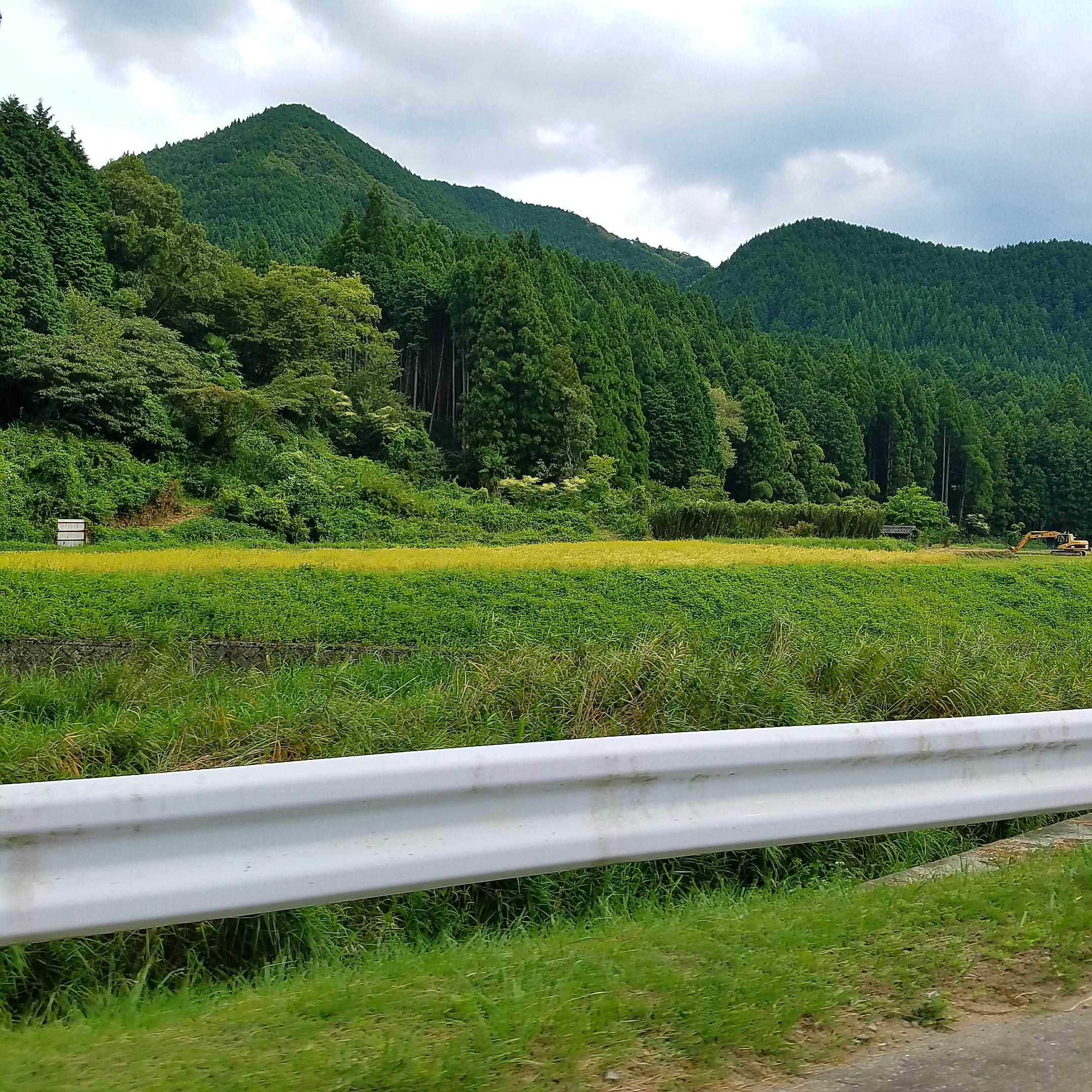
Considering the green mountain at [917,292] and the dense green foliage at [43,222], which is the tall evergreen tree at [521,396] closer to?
the dense green foliage at [43,222]

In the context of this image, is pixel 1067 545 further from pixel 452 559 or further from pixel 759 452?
pixel 759 452

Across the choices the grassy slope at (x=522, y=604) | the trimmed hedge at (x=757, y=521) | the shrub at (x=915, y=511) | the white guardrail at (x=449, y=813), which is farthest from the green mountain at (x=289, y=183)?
the white guardrail at (x=449, y=813)

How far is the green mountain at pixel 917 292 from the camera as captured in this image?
417 ft

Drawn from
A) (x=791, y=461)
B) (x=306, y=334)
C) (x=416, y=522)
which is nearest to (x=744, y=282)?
(x=791, y=461)

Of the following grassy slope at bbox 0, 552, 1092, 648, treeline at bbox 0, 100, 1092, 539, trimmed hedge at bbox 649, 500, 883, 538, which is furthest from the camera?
treeline at bbox 0, 100, 1092, 539

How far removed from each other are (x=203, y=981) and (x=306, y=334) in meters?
36.0

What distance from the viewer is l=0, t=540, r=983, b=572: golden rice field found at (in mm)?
11109

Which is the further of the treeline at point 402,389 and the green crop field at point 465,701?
the treeline at point 402,389

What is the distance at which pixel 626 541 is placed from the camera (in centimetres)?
2108

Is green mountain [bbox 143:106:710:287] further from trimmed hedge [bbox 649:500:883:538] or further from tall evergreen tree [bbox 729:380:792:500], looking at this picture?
trimmed hedge [bbox 649:500:883:538]

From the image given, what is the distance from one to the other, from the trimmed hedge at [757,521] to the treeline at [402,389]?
Answer: 3.63 m

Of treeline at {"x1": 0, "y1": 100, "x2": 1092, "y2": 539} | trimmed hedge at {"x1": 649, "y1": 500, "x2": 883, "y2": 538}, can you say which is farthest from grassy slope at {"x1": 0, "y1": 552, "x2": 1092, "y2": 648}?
Answer: treeline at {"x1": 0, "y1": 100, "x2": 1092, "y2": 539}

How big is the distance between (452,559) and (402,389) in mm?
38683

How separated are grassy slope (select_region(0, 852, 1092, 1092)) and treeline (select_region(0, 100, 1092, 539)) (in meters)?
22.2
